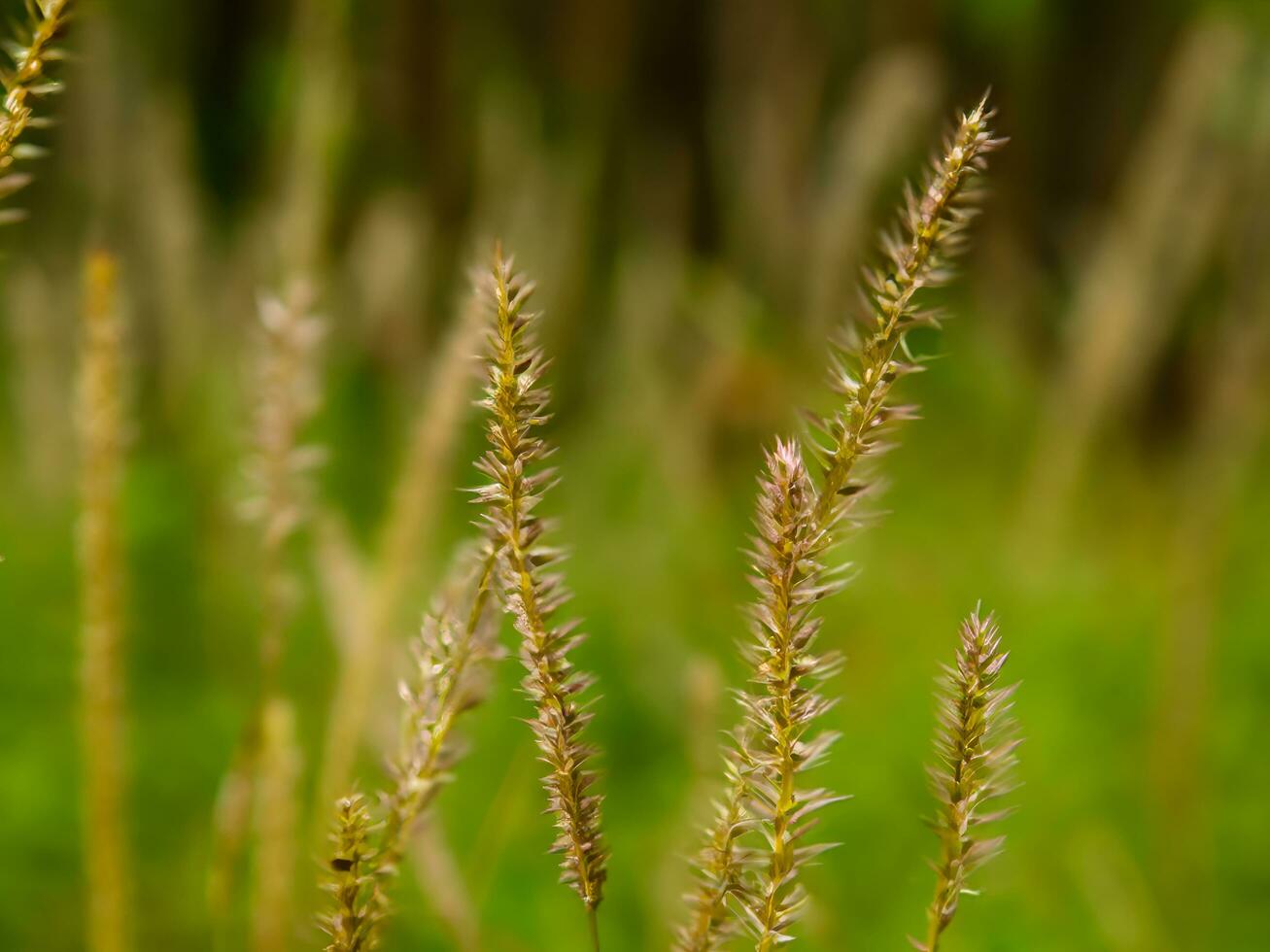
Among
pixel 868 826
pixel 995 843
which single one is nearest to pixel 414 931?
pixel 868 826

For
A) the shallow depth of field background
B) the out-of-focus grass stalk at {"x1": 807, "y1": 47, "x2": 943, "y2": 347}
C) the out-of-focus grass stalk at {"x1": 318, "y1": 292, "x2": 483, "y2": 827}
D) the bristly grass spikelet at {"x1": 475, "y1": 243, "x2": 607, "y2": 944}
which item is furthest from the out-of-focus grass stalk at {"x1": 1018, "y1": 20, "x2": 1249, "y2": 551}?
the bristly grass spikelet at {"x1": 475, "y1": 243, "x2": 607, "y2": 944}

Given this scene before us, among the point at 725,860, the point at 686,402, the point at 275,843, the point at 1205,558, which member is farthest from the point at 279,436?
the point at 686,402

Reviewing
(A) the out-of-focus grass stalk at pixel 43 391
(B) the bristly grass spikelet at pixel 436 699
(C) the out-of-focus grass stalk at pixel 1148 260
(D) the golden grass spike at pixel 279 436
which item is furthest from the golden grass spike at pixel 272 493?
(C) the out-of-focus grass stalk at pixel 1148 260

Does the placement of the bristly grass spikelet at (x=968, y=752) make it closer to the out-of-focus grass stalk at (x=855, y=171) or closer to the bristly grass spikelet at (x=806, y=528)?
the bristly grass spikelet at (x=806, y=528)

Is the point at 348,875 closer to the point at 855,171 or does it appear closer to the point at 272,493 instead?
the point at 272,493

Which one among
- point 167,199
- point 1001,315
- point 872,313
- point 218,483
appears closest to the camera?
point 872,313

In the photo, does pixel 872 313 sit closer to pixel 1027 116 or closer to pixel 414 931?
pixel 414 931

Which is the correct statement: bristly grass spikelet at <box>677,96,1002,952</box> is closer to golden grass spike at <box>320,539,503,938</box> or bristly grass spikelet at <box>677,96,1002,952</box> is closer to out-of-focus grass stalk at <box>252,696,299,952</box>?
golden grass spike at <box>320,539,503,938</box>
